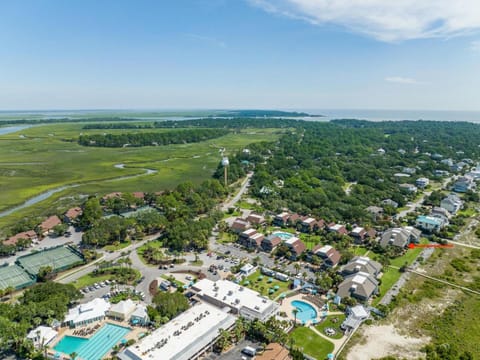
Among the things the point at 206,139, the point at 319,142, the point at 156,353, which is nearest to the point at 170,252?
the point at 156,353

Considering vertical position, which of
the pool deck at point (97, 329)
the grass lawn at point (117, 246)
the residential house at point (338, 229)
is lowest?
the pool deck at point (97, 329)

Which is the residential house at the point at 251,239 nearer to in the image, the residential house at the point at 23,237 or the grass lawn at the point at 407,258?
the grass lawn at the point at 407,258

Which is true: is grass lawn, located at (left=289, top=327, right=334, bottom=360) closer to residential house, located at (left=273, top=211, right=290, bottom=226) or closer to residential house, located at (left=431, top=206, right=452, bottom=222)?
residential house, located at (left=273, top=211, right=290, bottom=226)

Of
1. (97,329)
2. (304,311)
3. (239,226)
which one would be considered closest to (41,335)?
(97,329)

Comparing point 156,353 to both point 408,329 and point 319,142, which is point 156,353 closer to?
point 408,329

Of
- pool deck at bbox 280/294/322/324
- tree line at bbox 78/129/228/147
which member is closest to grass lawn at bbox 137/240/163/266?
pool deck at bbox 280/294/322/324

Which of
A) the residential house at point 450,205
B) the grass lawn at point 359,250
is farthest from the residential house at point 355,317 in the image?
the residential house at point 450,205
